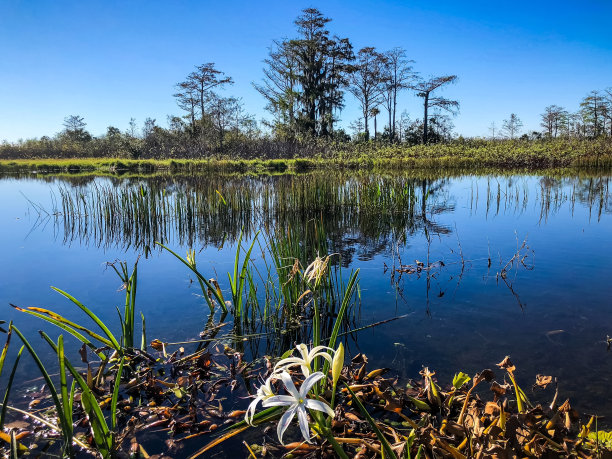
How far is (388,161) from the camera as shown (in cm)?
2169

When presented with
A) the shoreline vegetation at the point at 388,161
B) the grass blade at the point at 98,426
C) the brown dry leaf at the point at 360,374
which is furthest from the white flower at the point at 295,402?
the shoreline vegetation at the point at 388,161

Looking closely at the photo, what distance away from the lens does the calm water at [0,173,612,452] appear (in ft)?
8.35

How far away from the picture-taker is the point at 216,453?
5.58 ft

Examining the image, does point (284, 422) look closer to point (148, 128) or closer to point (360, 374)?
point (360, 374)

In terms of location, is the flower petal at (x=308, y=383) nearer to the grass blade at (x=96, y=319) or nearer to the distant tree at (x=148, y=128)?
the grass blade at (x=96, y=319)

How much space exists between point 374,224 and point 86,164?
23.5 metres

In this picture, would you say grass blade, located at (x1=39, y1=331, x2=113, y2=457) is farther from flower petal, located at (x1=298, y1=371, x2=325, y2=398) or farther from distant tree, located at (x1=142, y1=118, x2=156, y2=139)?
distant tree, located at (x1=142, y1=118, x2=156, y2=139)

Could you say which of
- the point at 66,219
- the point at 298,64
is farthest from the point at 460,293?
the point at 298,64

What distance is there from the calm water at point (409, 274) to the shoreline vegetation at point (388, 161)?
12.1 meters

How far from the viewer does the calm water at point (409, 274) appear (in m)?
2.54

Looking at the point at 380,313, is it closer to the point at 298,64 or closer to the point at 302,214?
Result: the point at 302,214

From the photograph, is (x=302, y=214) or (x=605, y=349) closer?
(x=605, y=349)

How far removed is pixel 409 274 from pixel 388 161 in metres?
18.3

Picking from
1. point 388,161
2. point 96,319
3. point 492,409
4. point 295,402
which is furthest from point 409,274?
point 388,161
